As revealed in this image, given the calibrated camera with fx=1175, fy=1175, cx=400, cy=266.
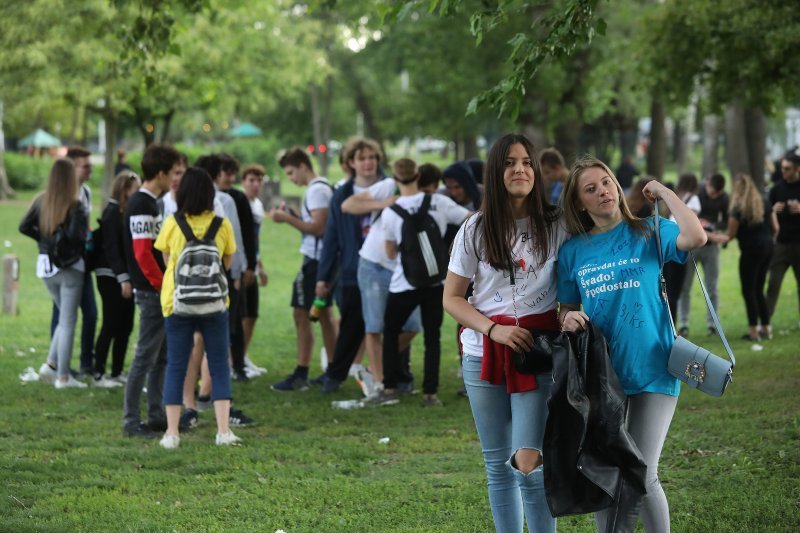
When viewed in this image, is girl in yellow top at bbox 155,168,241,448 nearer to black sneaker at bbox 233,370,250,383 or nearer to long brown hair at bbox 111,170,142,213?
long brown hair at bbox 111,170,142,213

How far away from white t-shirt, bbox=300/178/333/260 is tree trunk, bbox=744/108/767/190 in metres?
18.3

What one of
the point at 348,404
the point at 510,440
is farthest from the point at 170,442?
the point at 510,440

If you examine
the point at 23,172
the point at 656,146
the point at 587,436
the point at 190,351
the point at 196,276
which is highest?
the point at 656,146

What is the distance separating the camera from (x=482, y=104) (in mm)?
6719

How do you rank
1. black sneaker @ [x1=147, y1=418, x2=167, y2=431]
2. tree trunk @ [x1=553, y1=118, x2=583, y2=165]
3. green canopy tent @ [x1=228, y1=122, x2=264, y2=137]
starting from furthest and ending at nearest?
1. green canopy tent @ [x1=228, y1=122, x2=264, y2=137]
2. tree trunk @ [x1=553, y1=118, x2=583, y2=165]
3. black sneaker @ [x1=147, y1=418, x2=167, y2=431]

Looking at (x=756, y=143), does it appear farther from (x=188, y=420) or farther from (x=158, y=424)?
(x=158, y=424)

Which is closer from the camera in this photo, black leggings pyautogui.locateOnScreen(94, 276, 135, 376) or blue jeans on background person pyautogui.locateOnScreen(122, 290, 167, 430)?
blue jeans on background person pyautogui.locateOnScreen(122, 290, 167, 430)

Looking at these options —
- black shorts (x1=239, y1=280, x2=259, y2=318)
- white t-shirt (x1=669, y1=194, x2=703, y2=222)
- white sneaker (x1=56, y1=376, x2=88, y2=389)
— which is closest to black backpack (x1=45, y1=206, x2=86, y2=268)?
white sneaker (x1=56, y1=376, x2=88, y2=389)

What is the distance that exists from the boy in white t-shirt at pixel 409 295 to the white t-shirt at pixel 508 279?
4404 millimetres

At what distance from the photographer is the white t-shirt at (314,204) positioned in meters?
10.6

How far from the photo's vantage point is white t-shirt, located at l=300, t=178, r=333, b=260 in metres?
10.6

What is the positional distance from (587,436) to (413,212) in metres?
4.90

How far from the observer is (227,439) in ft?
27.0

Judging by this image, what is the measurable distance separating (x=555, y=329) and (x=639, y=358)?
370mm
